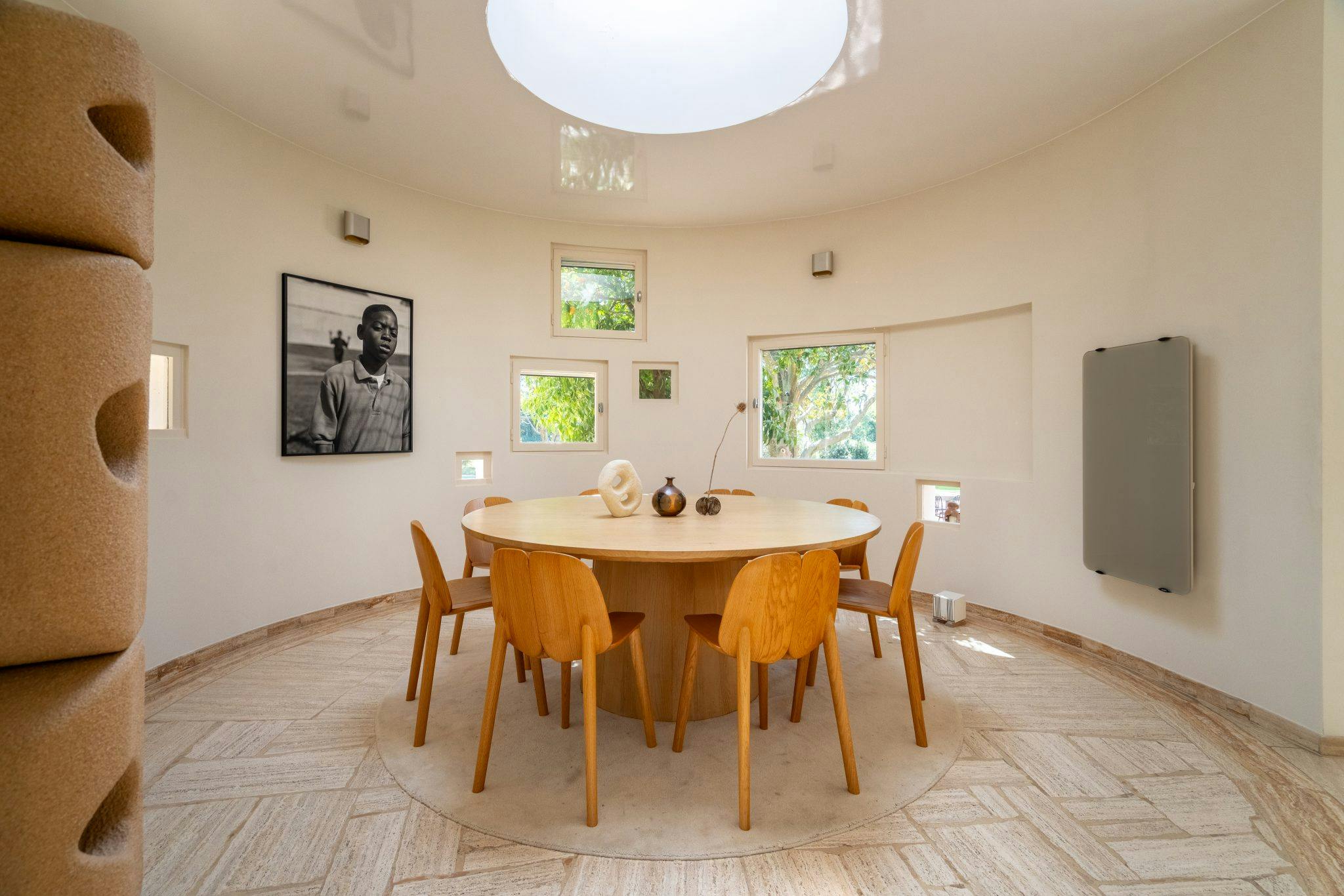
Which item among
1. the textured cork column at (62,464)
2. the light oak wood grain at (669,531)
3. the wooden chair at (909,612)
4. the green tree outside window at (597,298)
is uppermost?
the green tree outside window at (597,298)

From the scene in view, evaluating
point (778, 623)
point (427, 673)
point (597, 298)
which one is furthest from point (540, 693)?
point (597, 298)

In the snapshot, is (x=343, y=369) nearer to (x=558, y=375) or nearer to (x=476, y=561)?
(x=558, y=375)

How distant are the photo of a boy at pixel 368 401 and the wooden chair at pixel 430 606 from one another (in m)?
1.78

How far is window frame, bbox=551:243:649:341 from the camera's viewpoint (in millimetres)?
4824

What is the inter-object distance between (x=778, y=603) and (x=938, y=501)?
2968mm

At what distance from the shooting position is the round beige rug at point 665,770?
175 centimetres

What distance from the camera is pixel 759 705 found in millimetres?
2461

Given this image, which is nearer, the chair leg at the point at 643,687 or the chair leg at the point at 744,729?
the chair leg at the point at 744,729

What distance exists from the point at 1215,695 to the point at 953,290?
267 centimetres

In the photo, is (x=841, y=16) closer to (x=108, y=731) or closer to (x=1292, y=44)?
(x=1292, y=44)

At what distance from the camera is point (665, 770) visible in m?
2.08

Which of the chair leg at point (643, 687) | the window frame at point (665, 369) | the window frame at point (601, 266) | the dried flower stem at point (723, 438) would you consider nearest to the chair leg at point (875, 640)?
the chair leg at point (643, 687)

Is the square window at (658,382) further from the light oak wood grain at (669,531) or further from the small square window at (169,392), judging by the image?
the small square window at (169,392)

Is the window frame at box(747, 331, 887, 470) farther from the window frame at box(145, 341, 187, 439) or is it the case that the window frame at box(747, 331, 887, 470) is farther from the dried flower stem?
the window frame at box(145, 341, 187, 439)
